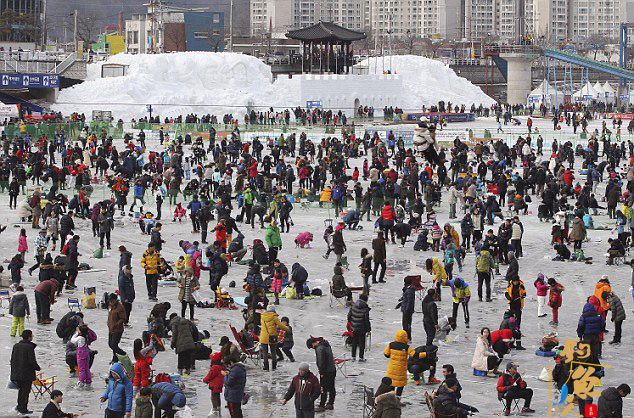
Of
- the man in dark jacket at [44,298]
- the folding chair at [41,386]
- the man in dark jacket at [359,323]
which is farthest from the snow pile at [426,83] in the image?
the folding chair at [41,386]

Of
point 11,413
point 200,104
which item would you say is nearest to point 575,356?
point 11,413

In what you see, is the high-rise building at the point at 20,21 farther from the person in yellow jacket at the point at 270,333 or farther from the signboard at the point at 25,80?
the person in yellow jacket at the point at 270,333

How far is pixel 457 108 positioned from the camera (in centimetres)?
7031

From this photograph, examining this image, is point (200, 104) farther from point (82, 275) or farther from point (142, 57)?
point (82, 275)

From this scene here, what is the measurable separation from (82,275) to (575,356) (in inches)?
447

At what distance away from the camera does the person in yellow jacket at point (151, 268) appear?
22172mm

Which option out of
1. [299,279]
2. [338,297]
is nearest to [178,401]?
[338,297]

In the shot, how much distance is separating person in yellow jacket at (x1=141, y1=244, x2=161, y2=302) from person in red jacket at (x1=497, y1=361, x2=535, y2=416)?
772 cm

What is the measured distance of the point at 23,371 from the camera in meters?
15.9

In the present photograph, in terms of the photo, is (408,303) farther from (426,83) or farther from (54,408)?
(426,83)

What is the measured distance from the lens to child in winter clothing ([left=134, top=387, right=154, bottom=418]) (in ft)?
46.5

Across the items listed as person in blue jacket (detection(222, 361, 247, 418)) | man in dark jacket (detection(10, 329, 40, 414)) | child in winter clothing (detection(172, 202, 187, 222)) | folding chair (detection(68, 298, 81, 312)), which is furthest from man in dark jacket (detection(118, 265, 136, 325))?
child in winter clothing (detection(172, 202, 187, 222))

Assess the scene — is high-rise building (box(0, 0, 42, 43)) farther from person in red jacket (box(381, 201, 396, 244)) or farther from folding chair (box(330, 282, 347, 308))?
folding chair (box(330, 282, 347, 308))

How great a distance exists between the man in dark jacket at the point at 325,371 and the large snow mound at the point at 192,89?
47623 millimetres
